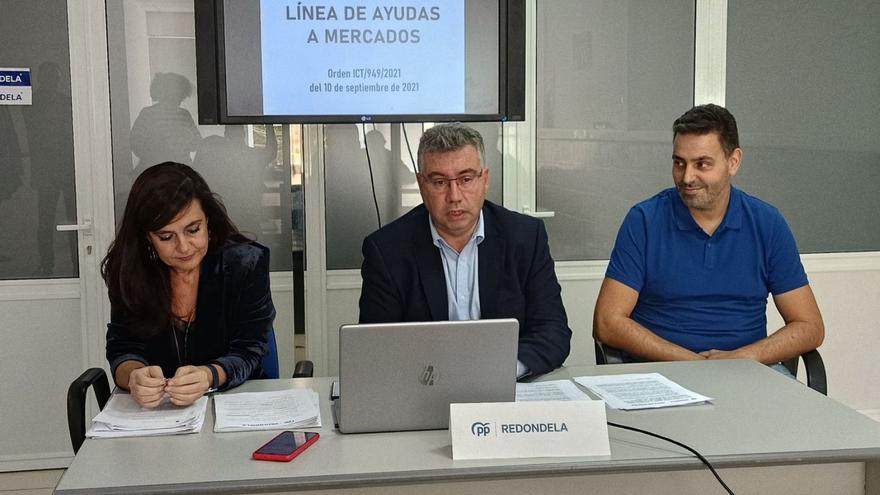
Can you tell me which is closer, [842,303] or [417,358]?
[417,358]

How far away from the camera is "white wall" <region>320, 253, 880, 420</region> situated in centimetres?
406

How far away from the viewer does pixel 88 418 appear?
3848 mm

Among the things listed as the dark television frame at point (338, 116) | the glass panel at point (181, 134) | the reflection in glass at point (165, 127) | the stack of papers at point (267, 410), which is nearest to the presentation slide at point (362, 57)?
the dark television frame at point (338, 116)

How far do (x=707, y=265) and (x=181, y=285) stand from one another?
167 centimetres

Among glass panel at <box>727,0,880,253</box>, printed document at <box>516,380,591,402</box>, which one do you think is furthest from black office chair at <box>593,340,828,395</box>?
glass panel at <box>727,0,880,253</box>

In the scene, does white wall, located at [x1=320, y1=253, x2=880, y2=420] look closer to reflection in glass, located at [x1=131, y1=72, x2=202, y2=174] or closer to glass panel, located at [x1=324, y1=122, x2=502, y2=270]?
glass panel, located at [x1=324, y1=122, x2=502, y2=270]

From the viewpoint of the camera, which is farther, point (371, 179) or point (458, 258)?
point (371, 179)

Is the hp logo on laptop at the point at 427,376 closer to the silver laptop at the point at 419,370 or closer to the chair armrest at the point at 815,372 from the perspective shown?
the silver laptop at the point at 419,370

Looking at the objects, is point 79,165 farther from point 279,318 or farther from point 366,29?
point 366,29

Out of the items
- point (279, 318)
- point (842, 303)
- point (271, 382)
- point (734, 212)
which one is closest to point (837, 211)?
point (842, 303)

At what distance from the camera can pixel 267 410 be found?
6.91 ft

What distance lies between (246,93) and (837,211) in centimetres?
275

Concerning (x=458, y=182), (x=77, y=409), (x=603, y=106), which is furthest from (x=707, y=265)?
(x=77, y=409)

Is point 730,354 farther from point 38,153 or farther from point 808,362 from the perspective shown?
point 38,153
